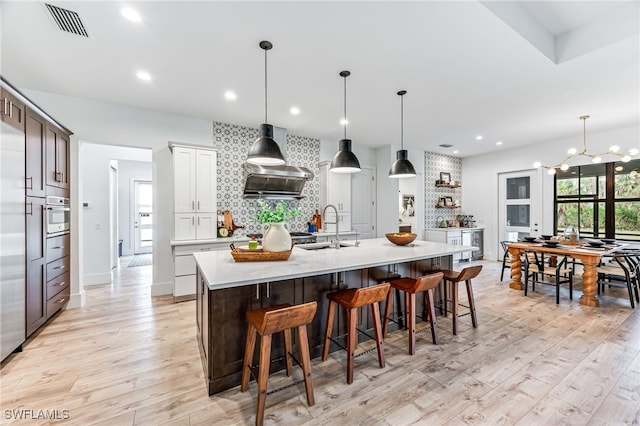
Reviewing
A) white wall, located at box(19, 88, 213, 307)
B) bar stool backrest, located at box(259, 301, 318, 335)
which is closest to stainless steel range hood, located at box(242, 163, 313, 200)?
white wall, located at box(19, 88, 213, 307)

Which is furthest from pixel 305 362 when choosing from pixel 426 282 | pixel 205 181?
pixel 205 181

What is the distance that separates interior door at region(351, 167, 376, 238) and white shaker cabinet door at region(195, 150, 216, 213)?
2997 millimetres

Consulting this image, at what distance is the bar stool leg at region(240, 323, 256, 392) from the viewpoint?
1933 mm

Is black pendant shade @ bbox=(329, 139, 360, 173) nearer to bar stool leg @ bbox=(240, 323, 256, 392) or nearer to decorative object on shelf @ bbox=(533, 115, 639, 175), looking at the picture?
bar stool leg @ bbox=(240, 323, 256, 392)

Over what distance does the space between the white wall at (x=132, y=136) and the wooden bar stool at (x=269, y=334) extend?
298 cm

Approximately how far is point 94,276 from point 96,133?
255cm

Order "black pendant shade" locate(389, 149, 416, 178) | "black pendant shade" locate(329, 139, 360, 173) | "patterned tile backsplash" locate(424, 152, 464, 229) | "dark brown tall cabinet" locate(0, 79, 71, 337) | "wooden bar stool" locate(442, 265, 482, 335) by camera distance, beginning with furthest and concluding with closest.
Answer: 1. "patterned tile backsplash" locate(424, 152, 464, 229)
2. "black pendant shade" locate(389, 149, 416, 178)
3. "black pendant shade" locate(329, 139, 360, 173)
4. "wooden bar stool" locate(442, 265, 482, 335)
5. "dark brown tall cabinet" locate(0, 79, 71, 337)

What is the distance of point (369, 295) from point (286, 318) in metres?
0.73

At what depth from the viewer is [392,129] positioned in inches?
201

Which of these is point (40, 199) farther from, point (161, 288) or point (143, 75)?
point (161, 288)

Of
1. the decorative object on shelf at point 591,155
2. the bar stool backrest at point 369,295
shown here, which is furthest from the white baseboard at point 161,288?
the decorative object on shelf at point 591,155

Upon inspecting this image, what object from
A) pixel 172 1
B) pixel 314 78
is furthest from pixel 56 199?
pixel 314 78

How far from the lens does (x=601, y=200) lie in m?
5.38

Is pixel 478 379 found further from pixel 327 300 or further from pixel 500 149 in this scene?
pixel 500 149
